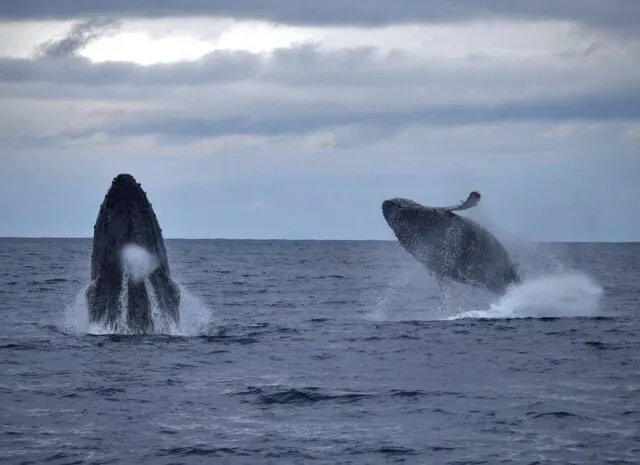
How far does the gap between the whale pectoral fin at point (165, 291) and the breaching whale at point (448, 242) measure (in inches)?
A: 231

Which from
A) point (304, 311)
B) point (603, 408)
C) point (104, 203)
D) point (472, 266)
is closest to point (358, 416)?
point (603, 408)

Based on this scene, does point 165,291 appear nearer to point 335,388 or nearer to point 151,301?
point 151,301

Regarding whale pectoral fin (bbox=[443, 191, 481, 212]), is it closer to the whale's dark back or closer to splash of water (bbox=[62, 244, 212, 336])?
splash of water (bbox=[62, 244, 212, 336])

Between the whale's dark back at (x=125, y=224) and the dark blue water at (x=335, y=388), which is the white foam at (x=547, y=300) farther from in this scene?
the whale's dark back at (x=125, y=224)

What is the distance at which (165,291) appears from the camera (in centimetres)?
2128

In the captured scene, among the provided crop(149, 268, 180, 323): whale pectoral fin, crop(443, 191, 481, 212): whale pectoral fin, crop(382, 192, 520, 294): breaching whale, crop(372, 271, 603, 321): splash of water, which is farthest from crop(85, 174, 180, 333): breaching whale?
crop(372, 271, 603, 321): splash of water

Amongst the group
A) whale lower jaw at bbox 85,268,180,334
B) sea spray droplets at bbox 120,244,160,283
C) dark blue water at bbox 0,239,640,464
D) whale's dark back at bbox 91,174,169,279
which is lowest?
dark blue water at bbox 0,239,640,464

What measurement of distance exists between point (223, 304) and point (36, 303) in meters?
6.61

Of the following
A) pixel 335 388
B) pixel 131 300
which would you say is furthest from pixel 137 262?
pixel 335 388

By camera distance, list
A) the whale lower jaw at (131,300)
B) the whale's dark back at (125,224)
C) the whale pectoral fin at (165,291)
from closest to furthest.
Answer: the whale lower jaw at (131,300) < the whale pectoral fin at (165,291) < the whale's dark back at (125,224)

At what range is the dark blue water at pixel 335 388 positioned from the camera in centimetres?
1386

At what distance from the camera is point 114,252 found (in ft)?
68.8

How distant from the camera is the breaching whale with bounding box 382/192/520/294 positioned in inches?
977

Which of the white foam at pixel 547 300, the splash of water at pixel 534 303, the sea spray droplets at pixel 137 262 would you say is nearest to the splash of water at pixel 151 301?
the sea spray droplets at pixel 137 262
